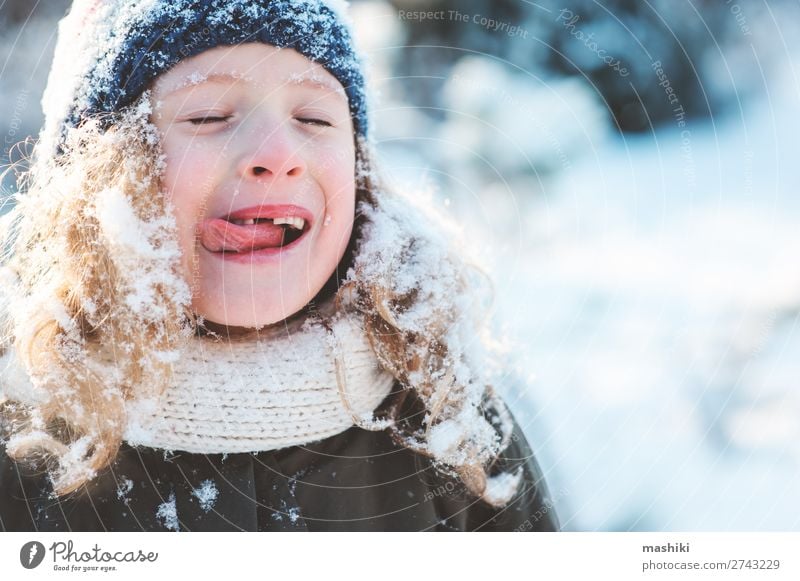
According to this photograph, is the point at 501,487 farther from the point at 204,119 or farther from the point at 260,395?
the point at 204,119

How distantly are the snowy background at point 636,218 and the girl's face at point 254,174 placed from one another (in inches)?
7.9

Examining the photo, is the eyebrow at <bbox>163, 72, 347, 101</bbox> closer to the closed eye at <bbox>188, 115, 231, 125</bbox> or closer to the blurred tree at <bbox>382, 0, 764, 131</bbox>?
the closed eye at <bbox>188, 115, 231, 125</bbox>

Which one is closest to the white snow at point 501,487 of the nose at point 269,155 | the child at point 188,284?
the child at point 188,284

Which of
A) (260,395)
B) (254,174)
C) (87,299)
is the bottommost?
(260,395)

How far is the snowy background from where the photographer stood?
2.81 ft

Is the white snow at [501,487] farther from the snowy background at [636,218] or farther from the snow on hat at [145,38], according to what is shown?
the snow on hat at [145,38]

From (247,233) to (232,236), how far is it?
15mm

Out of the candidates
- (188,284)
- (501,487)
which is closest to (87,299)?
(188,284)

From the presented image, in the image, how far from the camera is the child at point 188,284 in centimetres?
61

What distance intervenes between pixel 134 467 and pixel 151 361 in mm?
111

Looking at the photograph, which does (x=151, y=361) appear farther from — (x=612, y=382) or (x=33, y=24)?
(x=612, y=382)

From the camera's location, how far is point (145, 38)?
0.61 m

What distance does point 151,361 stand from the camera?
627mm
